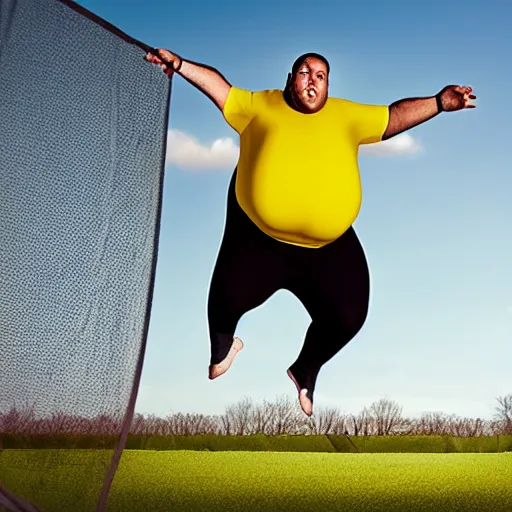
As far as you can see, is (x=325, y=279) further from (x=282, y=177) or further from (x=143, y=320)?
(x=143, y=320)

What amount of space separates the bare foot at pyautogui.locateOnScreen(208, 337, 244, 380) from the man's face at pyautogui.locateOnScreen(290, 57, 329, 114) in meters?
0.83

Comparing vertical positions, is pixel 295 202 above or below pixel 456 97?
below

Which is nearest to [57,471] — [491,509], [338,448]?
[491,509]

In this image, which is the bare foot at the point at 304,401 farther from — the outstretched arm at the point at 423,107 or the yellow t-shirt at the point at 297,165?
the outstretched arm at the point at 423,107

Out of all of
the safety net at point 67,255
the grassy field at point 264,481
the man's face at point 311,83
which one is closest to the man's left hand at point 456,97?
the man's face at point 311,83

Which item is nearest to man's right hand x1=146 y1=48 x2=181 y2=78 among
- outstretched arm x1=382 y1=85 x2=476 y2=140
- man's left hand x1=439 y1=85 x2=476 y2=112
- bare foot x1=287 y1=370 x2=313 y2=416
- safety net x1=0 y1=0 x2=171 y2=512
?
safety net x1=0 y1=0 x2=171 y2=512

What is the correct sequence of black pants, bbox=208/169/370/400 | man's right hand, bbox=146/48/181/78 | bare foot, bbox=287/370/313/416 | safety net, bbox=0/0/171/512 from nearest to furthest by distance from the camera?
safety net, bbox=0/0/171/512 → man's right hand, bbox=146/48/181/78 → black pants, bbox=208/169/370/400 → bare foot, bbox=287/370/313/416

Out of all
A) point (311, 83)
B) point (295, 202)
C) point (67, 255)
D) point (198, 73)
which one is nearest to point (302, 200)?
point (295, 202)

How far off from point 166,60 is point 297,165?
53cm

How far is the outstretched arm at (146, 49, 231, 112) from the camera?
2.66m

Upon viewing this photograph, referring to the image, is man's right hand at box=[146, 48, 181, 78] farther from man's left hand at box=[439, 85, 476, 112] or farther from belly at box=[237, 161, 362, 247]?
man's left hand at box=[439, 85, 476, 112]

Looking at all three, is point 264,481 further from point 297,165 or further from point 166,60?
point 166,60

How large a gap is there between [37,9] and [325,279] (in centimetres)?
122

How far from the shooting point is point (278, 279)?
2.78 metres
